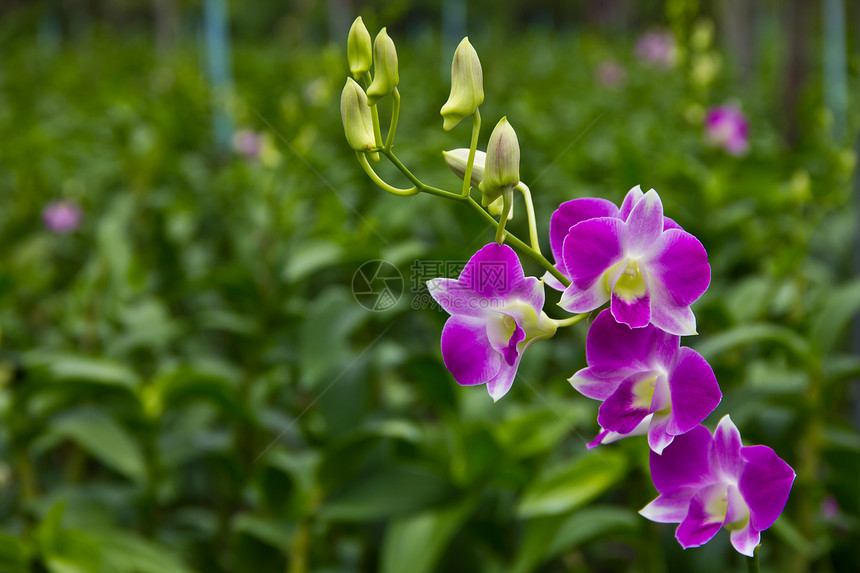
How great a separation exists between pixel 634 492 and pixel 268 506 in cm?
54

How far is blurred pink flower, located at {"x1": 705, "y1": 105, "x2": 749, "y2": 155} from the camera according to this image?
195 cm

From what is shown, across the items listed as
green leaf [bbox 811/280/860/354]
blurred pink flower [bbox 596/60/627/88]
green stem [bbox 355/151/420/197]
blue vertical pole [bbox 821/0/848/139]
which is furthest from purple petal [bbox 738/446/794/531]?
blurred pink flower [bbox 596/60/627/88]

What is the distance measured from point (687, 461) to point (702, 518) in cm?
3

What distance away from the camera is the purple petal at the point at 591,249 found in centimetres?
38

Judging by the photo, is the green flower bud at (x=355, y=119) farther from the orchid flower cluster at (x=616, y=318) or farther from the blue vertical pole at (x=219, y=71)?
the blue vertical pole at (x=219, y=71)

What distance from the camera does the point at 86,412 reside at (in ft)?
4.16

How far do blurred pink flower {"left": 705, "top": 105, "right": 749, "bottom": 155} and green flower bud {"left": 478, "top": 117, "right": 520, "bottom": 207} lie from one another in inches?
68.6

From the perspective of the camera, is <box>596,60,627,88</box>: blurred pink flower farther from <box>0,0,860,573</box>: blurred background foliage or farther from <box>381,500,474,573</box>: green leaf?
Answer: <box>381,500,474,573</box>: green leaf

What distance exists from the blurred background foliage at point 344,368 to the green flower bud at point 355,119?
10 centimetres

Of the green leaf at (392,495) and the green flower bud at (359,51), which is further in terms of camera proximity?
the green leaf at (392,495)

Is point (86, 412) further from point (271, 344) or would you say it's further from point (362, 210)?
point (362, 210)

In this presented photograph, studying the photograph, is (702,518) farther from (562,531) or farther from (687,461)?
(562,531)

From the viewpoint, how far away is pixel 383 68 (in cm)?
41

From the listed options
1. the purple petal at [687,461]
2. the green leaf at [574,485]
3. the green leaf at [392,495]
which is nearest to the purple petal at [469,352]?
the purple petal at [687,461]
